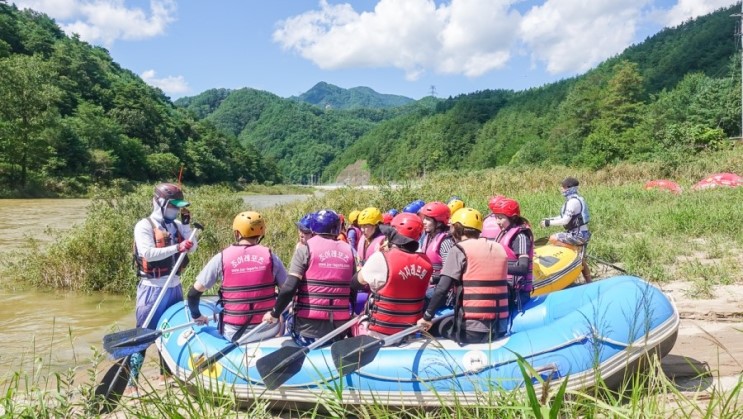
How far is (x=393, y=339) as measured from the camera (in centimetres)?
366

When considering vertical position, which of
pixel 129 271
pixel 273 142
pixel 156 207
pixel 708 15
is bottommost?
pixel 129 271

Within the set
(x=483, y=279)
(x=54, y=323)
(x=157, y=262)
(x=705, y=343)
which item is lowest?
(x=705, y=343)

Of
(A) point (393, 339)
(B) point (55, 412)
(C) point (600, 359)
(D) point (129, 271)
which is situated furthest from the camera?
(D) point (129, 271)

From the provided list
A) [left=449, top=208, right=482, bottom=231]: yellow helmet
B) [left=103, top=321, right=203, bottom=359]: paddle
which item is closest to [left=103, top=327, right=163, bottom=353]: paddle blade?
[left=103, top=321, right=203, bottom=359]: paddle

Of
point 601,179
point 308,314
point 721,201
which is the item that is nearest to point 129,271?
point 308,314

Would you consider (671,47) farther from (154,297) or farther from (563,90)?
(154,297)

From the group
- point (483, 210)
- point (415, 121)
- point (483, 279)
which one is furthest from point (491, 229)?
point (415, 121)

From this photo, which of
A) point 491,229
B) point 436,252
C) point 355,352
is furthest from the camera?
point 491,229

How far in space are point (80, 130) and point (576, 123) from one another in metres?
51.1

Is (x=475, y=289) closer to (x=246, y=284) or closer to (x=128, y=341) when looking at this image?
(x=246, y=284)

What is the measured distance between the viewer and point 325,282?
154 inches

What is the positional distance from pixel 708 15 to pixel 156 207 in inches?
3844

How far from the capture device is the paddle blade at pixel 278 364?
341cm

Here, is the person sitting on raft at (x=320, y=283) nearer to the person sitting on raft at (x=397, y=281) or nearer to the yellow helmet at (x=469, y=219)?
the person sitting on raft at (x=397, y=281)
